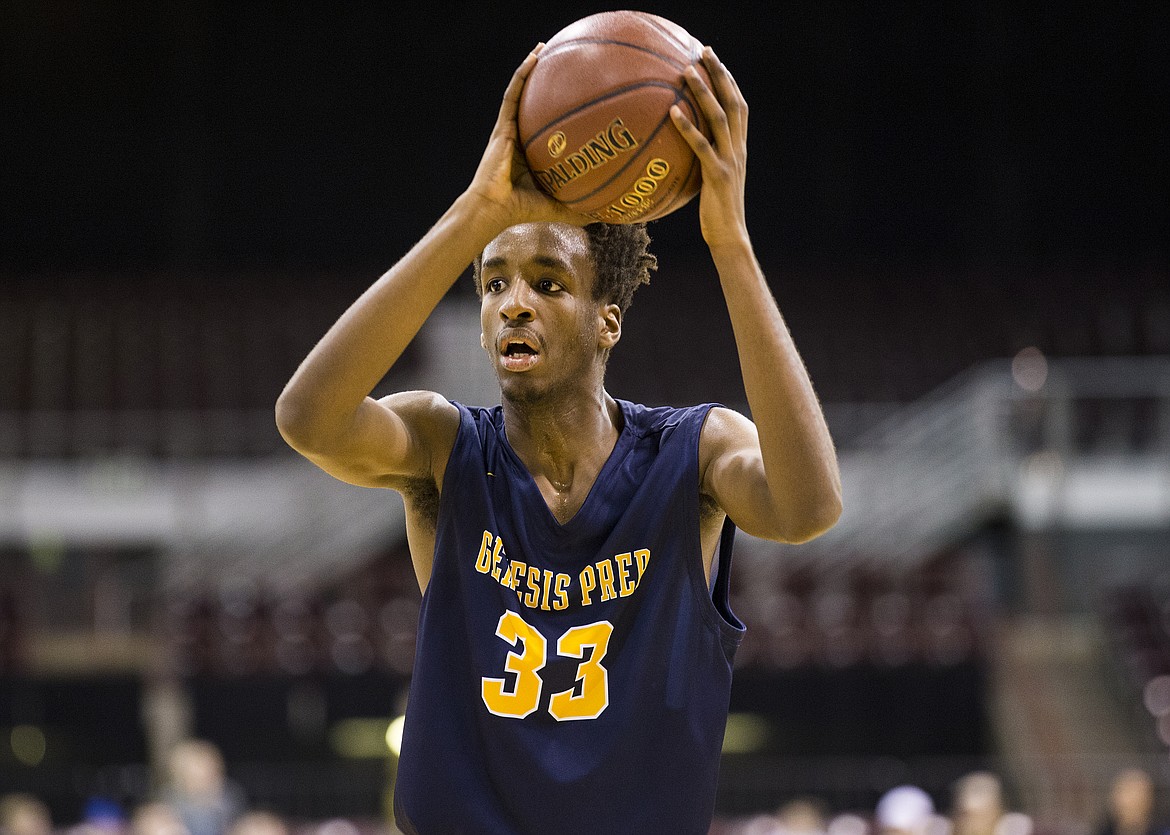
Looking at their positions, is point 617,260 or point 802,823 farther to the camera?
point 802,823

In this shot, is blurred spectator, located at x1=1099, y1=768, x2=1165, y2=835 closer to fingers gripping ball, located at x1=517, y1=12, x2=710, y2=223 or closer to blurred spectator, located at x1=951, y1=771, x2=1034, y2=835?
blurred spectator, located at x1=951, y1=771, x2=1034, y2=835

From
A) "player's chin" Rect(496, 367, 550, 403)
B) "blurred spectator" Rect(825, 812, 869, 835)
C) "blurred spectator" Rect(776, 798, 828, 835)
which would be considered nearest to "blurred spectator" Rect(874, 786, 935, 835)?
"blurred spectator" Rect(776, 798, 828, 835)

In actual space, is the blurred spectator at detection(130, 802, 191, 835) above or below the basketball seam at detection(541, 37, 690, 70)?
below

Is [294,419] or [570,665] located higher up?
[294,419]

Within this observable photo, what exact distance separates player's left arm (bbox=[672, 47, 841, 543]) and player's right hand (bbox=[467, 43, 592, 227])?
252 mm

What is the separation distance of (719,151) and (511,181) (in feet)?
1.06

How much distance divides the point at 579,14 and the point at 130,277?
5644 millimetres

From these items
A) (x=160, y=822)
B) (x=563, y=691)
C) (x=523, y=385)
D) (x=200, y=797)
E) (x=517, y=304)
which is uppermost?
(x=517, y=304)

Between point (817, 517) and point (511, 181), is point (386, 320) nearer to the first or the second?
point (511, 181)

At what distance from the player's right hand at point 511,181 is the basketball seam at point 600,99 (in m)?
0.03

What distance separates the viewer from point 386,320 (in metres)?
2.23

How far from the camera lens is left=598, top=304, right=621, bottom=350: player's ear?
2.55 metres

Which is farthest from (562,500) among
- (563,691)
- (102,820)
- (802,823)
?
(102,820)

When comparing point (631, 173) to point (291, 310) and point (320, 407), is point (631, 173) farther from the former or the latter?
point (291, 310)
